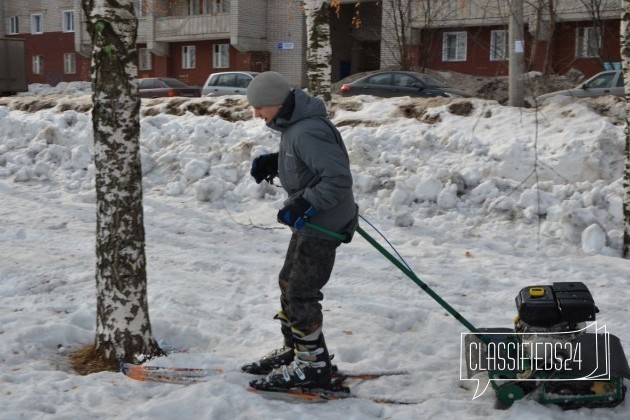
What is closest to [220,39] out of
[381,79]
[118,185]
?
[381,79]

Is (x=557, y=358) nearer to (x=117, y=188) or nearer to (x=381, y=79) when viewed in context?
(x=117, y=188)

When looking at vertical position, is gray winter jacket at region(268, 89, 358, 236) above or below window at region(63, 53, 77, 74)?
below

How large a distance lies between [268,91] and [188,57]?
38.0 meters

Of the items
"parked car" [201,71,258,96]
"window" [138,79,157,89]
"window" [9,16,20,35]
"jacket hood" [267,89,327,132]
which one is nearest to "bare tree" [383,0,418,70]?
"parked car" [201,71,258,96]

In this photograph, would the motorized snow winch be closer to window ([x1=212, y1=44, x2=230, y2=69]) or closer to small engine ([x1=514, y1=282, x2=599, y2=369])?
small engine ([x1=514, y1=282, x2=599, y2=369])

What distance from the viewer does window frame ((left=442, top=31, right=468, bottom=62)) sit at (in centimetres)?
3359

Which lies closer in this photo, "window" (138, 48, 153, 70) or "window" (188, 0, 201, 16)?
"window" (188, 0, 201, 16)

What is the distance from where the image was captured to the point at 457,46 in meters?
34.0

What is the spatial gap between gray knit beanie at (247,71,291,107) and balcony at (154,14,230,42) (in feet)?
112

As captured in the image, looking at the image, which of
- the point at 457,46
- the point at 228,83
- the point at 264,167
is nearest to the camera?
the point at 264,167

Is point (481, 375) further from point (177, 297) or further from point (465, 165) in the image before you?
point (465, 165)

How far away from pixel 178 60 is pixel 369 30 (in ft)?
35.3

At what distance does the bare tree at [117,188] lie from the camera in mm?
4348

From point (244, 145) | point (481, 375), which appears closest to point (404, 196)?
point (244, 145)
